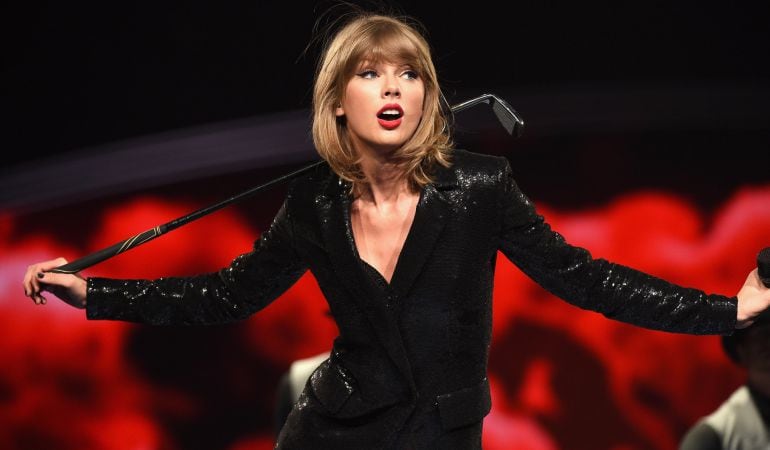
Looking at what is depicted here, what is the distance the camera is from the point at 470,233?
167cm

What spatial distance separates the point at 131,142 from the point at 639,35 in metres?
1.86

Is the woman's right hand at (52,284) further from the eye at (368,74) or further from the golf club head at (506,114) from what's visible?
the golf club head at (506,114)

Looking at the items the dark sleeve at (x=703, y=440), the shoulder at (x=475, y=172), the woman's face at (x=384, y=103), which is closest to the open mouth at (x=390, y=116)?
the woman's face at (x=384, y=103)

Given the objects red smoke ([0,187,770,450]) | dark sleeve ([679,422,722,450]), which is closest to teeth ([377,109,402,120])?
dark sleeve ([679,422,722,450])

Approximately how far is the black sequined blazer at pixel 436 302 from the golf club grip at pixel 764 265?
70 millimetres

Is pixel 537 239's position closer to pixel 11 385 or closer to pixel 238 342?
pixel 238 342

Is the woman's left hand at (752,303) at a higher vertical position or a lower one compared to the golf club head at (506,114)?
lower

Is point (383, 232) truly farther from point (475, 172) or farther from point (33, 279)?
point (33, 279)

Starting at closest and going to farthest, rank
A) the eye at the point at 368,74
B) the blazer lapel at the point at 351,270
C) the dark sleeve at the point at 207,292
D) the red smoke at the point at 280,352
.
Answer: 1. the blazer lapel at the point at 351,270
2. the eye at the point at 368,74
3. the dark sleeve at the point at 207,292
4. the red smoke at the point at 280,352

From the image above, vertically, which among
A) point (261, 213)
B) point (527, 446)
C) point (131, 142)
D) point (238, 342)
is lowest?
point (527, 446)

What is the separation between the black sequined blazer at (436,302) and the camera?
1640 mm

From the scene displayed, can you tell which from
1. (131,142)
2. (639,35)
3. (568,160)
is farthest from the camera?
(568,160)

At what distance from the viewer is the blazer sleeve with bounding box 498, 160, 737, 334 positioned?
1.69 m

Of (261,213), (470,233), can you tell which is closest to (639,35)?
(261,213)
